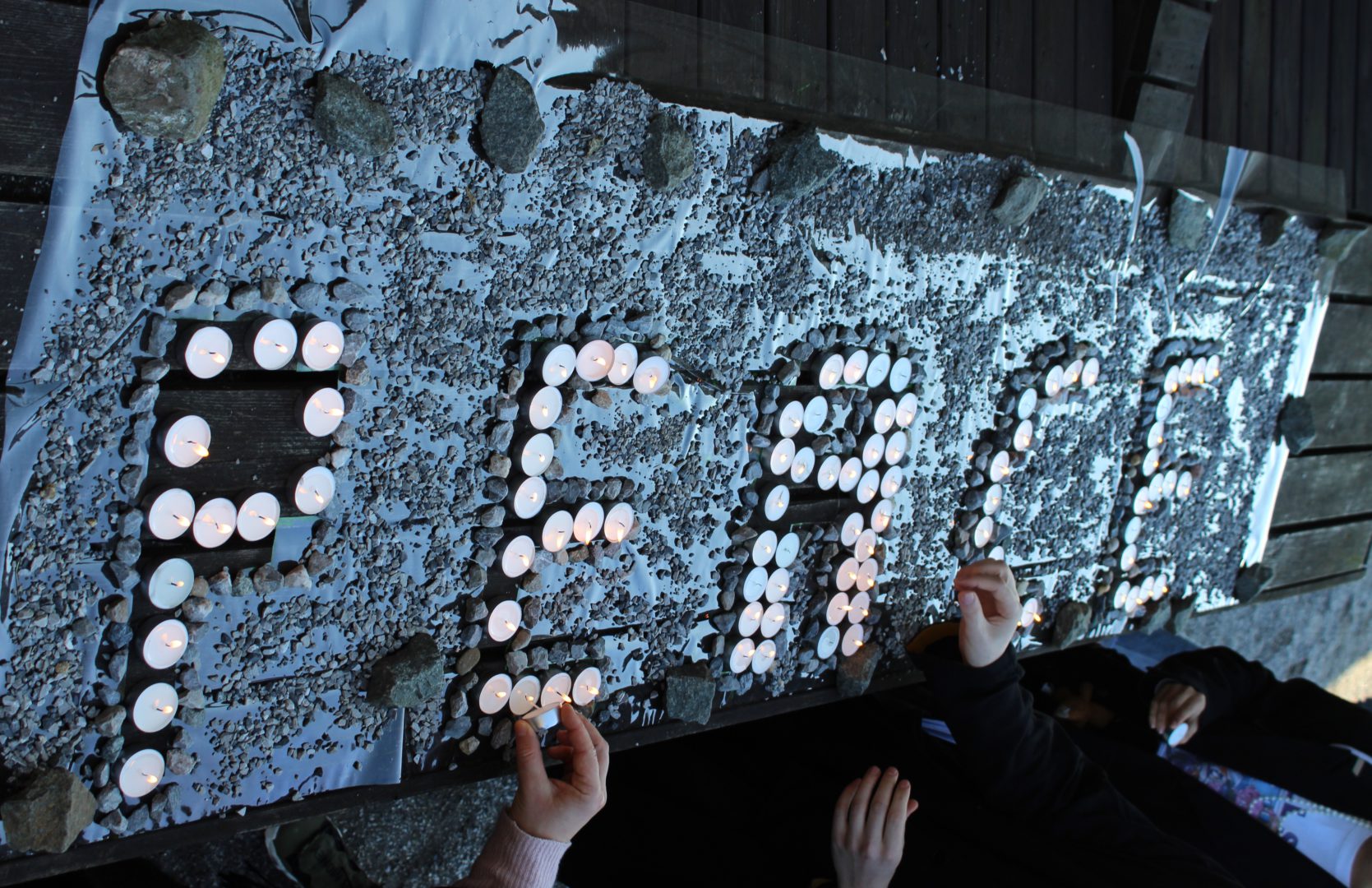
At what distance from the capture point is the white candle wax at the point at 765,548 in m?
1.46

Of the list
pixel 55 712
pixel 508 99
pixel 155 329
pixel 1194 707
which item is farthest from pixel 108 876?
pixel 1194 707

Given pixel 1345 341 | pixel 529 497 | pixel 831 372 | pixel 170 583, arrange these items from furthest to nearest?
1. pixel 1345 341
2. pixel 831 372
3. pixel 529 497
4. pixel 170 583

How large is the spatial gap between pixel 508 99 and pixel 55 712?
0.84 meters

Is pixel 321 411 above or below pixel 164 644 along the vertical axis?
above

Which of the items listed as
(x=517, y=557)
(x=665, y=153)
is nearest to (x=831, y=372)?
(x=665, y=153)

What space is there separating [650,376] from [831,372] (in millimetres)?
334

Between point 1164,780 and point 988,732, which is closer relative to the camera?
point 988,732

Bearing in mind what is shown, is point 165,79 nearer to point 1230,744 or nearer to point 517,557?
point 517,557

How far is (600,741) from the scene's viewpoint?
4.14 feet

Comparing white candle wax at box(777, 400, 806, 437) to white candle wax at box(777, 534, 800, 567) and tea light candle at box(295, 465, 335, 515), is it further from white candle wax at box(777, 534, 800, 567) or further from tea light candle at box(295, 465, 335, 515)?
tea light candle at box(295, 465, 335, 515)

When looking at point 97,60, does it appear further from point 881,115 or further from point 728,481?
point 881,115

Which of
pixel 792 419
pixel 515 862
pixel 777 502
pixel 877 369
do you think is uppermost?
pixel 877 369

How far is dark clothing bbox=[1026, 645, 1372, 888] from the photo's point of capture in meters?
1.66

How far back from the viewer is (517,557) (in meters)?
1.24
